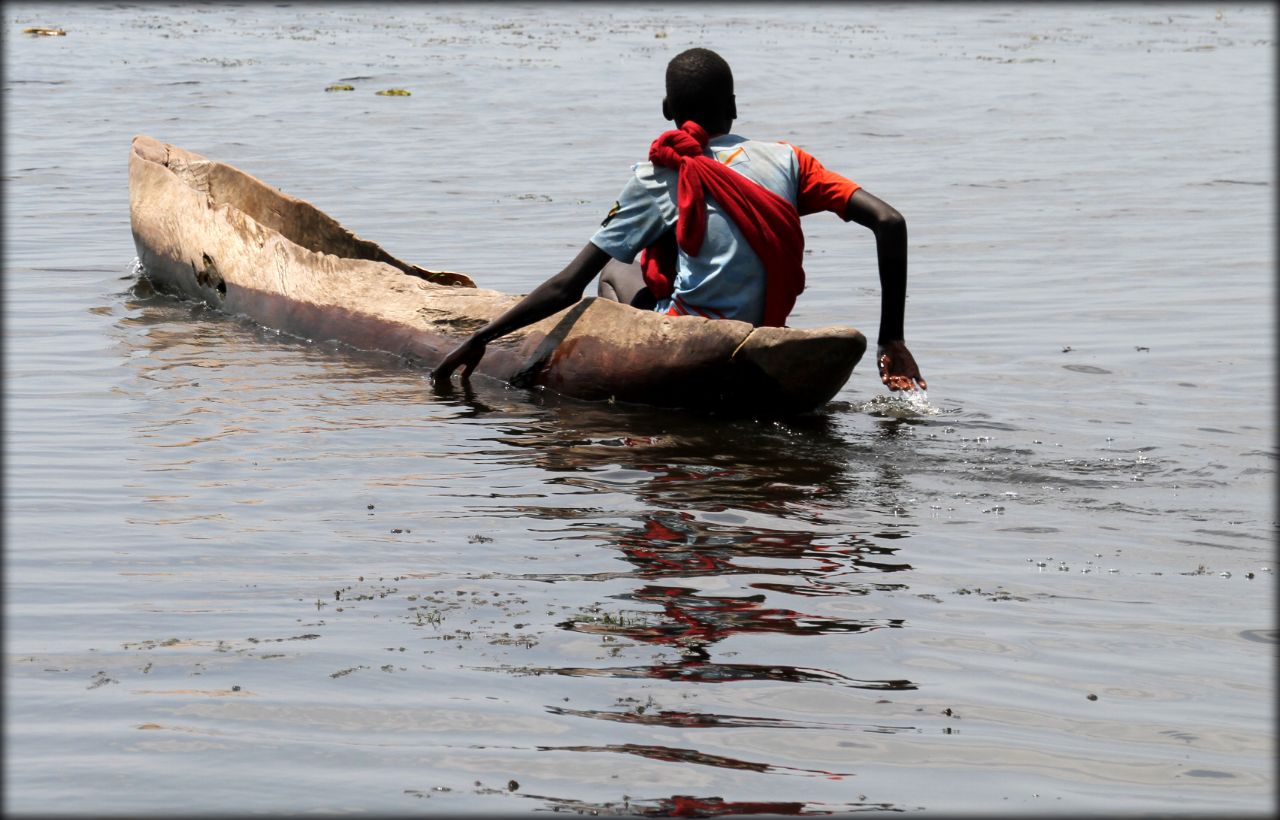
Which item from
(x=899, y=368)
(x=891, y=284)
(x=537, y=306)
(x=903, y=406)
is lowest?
(x=903, y=406)

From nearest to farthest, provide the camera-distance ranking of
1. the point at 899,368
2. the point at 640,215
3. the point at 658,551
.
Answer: the point at 658,551 → the point at 899,368 → the point at 640,215

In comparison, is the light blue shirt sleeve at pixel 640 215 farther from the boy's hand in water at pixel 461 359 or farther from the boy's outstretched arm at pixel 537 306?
the boy's hand in water at pixel 461 359

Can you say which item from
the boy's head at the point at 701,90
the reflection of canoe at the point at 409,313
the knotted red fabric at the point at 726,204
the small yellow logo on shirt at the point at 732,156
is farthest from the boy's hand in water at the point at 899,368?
the boy's head at the point at 701,90

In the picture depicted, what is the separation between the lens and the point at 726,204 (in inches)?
258

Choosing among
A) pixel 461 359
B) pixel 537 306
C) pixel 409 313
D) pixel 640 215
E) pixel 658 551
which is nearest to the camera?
pixel 658 551

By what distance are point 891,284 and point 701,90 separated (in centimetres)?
109

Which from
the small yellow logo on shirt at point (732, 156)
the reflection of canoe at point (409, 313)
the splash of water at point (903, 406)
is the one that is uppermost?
the small yellow logo on shirt at point (732, 156)

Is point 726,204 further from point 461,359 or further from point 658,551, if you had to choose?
point 658,551

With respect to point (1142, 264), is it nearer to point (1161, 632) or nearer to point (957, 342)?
point (957, 342)

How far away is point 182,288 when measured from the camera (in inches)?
376

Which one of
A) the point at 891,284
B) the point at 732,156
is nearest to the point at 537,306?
the point at 732,156

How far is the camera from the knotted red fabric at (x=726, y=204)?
654 cm

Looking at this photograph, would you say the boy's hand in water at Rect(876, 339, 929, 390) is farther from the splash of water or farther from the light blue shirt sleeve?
the light blue shirt sleeve

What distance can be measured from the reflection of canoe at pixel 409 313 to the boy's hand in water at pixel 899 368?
21 centimetres
